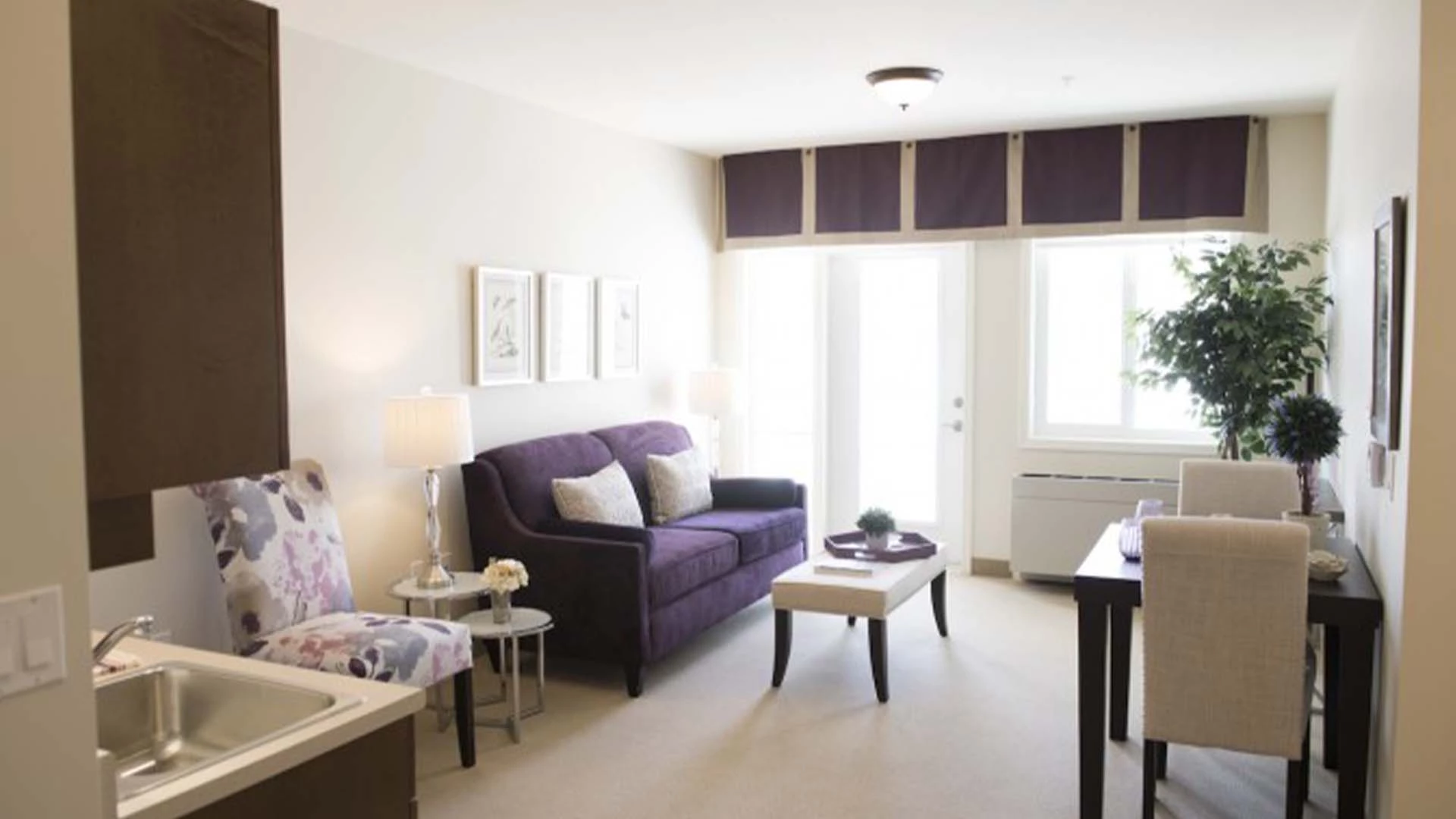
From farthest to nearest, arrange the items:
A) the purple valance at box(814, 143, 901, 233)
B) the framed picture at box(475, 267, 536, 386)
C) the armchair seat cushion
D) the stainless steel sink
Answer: the purple valance at box(814, 143, 901, 233)
the framed picture at box(475, 267, 536, 386)
the armchair seat cushion
the stainless steel sink

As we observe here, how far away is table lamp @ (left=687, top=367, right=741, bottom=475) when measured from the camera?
252 inches

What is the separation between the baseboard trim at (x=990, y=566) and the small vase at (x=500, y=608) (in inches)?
133

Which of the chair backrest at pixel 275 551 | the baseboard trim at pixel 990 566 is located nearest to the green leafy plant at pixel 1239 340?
the baseboard trim at pixel 990 566

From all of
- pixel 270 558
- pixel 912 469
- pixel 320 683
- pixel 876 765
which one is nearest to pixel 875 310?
pixel 912 469

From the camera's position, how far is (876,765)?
3855mm

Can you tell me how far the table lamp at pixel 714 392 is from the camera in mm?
6410

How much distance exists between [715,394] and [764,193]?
1419mm

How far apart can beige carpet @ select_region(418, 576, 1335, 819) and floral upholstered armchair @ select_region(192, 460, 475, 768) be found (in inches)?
15.5

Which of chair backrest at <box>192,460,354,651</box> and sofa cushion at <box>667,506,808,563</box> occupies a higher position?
chair backrest at <box>192,460,354,651</box>

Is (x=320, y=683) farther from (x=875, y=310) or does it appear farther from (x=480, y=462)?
(x=875, y=310)

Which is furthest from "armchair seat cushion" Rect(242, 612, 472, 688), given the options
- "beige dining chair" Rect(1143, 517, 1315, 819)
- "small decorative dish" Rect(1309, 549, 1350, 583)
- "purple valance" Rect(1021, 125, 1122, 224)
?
"purple valance" Rect(1021, 125, 1122, 224)

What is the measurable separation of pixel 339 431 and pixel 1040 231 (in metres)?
3.97

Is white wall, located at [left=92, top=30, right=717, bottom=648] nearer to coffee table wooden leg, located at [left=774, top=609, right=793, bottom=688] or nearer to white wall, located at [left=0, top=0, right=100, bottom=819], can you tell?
coffee table wooden leg, located at [left=774, top=609, right=793, bottom=688]

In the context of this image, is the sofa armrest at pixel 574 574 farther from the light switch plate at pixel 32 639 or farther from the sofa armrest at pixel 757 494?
the light switch plate at pixel 32 639
